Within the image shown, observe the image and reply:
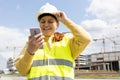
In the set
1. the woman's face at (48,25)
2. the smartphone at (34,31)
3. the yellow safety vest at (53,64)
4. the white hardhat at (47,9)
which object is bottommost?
the yellow safety vest at (53,64)

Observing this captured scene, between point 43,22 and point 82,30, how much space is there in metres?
0.49

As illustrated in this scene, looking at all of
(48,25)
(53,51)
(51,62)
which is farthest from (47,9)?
(51,62)

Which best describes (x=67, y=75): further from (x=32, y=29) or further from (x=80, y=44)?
(x=32, y=29)

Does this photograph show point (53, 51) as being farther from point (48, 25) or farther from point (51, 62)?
point (48, 25)

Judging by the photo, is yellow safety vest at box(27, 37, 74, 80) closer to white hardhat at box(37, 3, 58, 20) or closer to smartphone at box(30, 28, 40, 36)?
white hardhat at box(37, 3, 58, 20)

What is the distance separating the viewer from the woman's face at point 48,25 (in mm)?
3926

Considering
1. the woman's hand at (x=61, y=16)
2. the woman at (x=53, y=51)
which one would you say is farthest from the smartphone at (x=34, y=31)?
the woman's hand at (x=61, y=16)

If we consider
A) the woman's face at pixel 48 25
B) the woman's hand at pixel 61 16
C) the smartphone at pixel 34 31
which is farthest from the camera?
the woman's face at pixel 48 25

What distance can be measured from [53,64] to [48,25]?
47 centimetres

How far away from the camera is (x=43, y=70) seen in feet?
12.7

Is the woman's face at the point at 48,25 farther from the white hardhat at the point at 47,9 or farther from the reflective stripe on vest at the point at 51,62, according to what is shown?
the reflective stripe on vest at the point at 51,62

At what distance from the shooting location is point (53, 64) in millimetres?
3914

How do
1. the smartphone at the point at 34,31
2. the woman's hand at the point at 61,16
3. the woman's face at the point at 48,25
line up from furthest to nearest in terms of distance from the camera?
the woman's face at the point at 48,25 < the woman's hand at the point at 61,16 < the smartphone at the point at 34,31

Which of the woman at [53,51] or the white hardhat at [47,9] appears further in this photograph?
the white hardhat at [47,9]
